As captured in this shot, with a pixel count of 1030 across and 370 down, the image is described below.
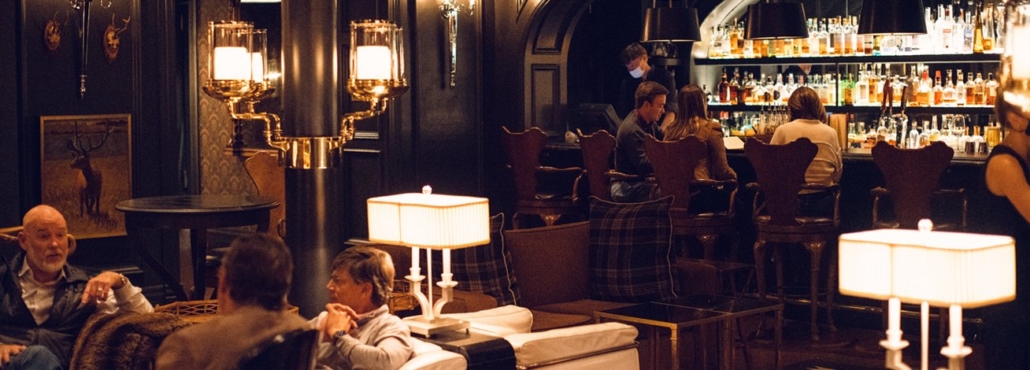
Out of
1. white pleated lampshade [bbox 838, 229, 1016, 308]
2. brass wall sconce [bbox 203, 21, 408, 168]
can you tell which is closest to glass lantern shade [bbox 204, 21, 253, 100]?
brass wall sconce [bbox 203, 21, 408, 168]

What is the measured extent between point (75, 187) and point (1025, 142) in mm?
5363

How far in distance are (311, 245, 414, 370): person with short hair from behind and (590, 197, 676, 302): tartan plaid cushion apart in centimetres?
220

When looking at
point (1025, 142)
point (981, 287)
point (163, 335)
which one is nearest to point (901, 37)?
point (1025, 142)

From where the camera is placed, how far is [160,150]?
8398 mm

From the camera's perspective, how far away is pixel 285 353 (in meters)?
3.34

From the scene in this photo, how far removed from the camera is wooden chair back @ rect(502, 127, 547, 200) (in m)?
8.84

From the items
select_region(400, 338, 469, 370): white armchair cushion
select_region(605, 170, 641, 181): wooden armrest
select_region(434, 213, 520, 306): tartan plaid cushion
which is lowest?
select_region(400, 338, 469, 370): white armchair cushion

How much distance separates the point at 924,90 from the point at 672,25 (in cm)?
199

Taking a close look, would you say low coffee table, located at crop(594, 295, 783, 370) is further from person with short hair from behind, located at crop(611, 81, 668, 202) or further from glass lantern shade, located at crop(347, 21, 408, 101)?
person with short hair from behind, located at crop(611, 81, 668, 202)

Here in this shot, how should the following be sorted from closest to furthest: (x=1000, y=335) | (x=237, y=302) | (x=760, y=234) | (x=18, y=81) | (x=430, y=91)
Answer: (x=237, y=302)
(x=1000, y=335)
(x=760, y=234)
(x=18, y=81)
(x=430, y=91)

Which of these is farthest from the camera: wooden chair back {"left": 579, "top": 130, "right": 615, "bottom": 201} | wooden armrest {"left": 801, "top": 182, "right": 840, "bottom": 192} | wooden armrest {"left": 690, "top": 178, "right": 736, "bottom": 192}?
wooden chair back {"left": 579, "top": 130, "right": 615, "bottom": 201}

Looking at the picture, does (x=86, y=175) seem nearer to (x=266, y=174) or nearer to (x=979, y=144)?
(x=266, y=174)

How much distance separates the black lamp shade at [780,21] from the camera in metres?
8.56

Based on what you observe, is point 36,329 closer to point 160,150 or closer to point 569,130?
point 160,150
